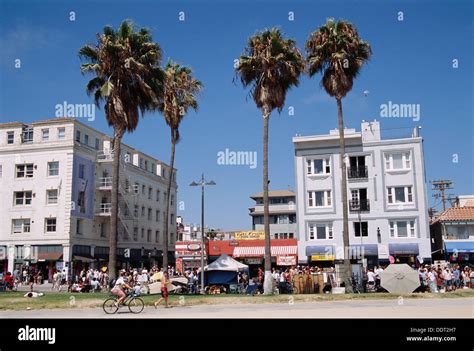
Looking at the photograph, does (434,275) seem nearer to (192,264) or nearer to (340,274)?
(340,274)

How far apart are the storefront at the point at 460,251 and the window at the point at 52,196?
35849 millimetres

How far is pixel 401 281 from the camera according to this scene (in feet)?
81.9

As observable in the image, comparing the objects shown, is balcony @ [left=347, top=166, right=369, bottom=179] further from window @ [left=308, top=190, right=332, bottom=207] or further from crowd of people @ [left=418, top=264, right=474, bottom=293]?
crowd of people @ [left=418, top=264, right=474, bottom=293]

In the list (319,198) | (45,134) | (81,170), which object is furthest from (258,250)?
(45,134)

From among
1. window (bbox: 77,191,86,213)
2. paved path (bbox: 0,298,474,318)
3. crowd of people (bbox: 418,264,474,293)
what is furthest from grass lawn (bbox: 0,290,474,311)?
window (bbox: 77,191,86,213)

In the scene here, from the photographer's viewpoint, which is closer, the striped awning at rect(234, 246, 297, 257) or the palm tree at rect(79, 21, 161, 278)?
the palm tree at rect(79, 21, 161, 278)

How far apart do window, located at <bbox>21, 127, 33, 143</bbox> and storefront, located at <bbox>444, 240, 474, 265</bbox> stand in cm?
4029

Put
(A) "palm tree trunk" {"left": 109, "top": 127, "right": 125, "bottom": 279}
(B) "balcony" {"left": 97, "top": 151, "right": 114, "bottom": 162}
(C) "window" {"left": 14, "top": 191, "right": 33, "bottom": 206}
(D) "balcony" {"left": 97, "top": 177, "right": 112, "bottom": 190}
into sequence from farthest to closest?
(B) "balcony" {"left": 97, "top": 151, "right": 114, "bottom": 162}
(D) "balcony" {"left": 97, "top": 177, "right": 112, "bottom": 190}
(C) "window" {"left": 14, "top": 191, "right": 33, "bottom": 206}
(A) "palm tree trunk" {"left": 109, "top": 127, "right": 125, "bottom": 279}

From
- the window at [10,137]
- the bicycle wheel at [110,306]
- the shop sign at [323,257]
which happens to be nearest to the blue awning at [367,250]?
the shop sign at [323,257]

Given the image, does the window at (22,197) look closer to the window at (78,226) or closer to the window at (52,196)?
the window at (52,196)

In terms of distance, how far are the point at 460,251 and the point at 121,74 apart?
3123cm

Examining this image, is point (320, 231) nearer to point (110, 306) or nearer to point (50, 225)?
point (50, 225)

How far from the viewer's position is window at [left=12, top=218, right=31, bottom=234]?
163 feet

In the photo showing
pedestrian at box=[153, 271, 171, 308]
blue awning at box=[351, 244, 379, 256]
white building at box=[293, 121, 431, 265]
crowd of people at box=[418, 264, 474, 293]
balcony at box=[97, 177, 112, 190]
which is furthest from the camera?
balcony at box=[97, 177, 112, 190]
